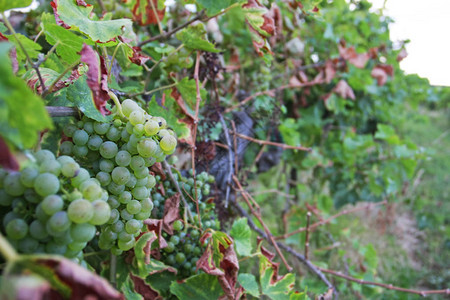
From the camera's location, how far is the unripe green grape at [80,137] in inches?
17.9

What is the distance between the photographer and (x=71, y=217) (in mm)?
A: 326

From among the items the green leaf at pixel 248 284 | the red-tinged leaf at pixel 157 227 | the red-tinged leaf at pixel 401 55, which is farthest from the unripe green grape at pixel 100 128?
the red-tinged leaf at pixel 401 55

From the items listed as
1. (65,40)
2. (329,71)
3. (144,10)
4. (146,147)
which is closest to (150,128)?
(146,147)

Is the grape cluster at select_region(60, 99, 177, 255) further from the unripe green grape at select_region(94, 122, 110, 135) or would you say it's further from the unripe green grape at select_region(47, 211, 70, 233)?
the unripe green grape at select_region(47, 211, 70, 233)

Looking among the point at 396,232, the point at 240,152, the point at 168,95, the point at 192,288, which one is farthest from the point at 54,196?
the point at 396,232

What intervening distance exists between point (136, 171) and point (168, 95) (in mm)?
407

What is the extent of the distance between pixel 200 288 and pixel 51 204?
1.49ft

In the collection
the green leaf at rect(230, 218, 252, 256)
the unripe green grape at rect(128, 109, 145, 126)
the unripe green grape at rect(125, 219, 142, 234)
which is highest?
the unripe green grape at rect(128, 109, 145, 126)

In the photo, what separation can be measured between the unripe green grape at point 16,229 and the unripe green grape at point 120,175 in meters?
0.15

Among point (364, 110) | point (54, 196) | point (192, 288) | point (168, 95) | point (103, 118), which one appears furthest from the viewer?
point (364, 110)

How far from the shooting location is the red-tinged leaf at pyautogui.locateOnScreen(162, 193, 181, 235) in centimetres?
69

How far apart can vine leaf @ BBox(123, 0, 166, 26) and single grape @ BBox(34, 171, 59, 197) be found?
2.63ft

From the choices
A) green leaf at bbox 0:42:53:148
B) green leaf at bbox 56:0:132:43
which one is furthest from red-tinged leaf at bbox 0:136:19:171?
green leaf at bbox 56:0:132:43

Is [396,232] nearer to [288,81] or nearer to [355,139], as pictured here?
[355,139]
